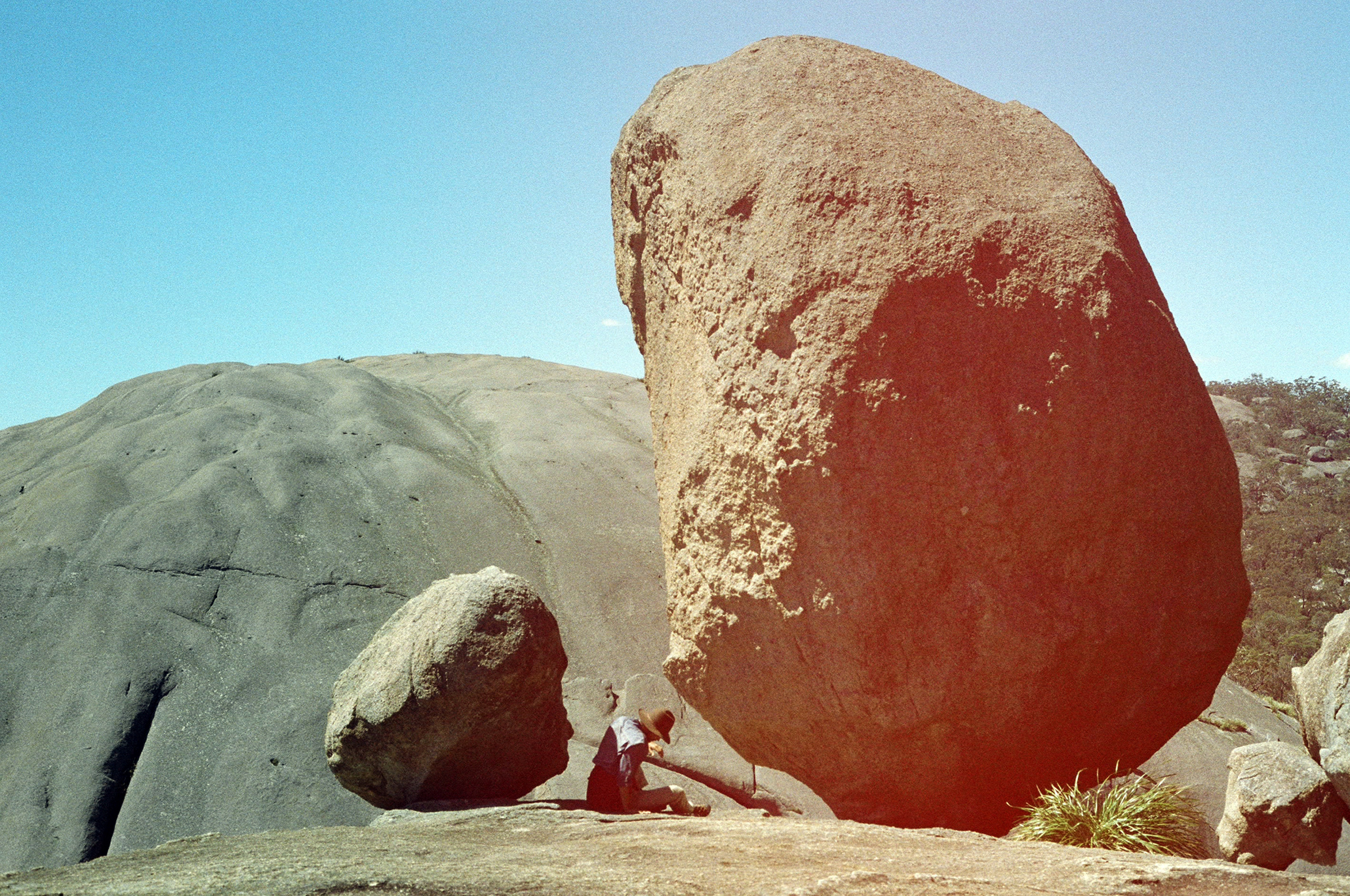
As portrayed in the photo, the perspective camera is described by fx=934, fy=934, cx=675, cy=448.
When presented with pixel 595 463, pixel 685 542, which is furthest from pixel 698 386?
pixel 595 463

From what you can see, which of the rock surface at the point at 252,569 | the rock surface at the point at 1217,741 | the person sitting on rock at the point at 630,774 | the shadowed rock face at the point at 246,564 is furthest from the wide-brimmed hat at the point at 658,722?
the shadowed rock face at the point at 246,564

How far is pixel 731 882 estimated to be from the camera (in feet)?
12.4

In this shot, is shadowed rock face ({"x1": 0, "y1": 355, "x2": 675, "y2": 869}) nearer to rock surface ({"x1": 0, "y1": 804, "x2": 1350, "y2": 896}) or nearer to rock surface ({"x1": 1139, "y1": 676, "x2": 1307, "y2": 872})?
rock surface ({"x1": 1139, "y1": 676, "x2": 1307, "y2": 872})

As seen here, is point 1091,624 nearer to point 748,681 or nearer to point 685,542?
point 748,681

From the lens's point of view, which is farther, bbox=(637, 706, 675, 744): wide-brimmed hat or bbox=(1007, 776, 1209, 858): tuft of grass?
bbox=(637, 706, 675, 744): wide-brimmed hat

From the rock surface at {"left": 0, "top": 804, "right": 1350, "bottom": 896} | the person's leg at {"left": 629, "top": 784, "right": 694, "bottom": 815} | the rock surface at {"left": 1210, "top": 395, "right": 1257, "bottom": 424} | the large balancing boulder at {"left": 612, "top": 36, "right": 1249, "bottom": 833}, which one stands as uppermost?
the rock surface at {"left": 1210, "top": 395, "right": 1257, "bottom": 424}

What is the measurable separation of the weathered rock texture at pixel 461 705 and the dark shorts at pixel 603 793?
84 cm

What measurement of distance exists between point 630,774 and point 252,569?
10058mm

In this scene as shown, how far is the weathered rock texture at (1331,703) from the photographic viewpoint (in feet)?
17.9

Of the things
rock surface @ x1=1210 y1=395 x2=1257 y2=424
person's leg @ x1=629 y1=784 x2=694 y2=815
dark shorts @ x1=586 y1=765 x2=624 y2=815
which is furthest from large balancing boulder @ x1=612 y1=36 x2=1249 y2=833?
rock surface @ x1=1210 y1=395 x2=1257 y2=424

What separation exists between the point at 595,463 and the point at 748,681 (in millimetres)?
12698

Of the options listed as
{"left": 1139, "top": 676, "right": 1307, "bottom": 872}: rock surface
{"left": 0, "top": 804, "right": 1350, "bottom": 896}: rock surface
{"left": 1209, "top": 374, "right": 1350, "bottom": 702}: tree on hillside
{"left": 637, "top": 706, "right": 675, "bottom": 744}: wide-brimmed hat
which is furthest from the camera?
{"left": 1209, "top": 374, "right": 1350, "bottom": 702}: tree on hillside

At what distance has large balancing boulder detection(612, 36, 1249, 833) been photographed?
5.68m

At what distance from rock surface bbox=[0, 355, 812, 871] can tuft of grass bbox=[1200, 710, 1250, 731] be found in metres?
5.06
